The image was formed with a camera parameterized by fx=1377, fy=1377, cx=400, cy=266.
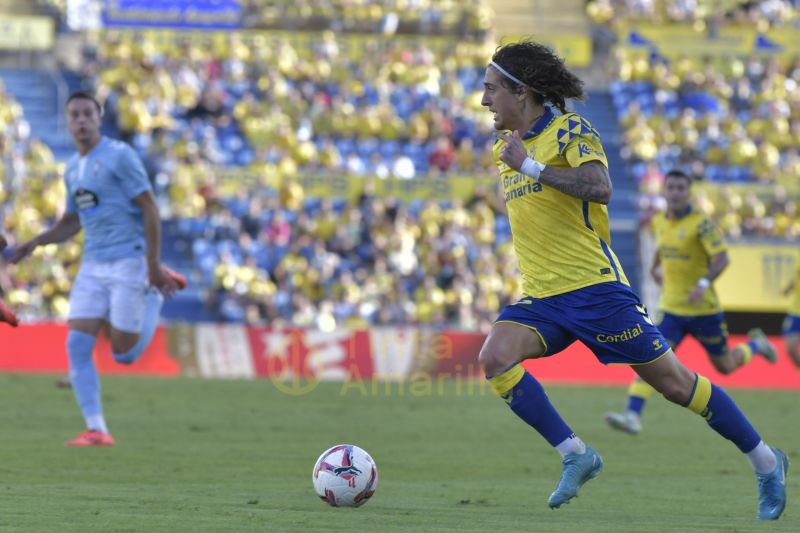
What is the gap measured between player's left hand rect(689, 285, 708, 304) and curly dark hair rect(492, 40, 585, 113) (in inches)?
288

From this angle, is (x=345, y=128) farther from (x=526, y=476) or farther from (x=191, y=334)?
(x=526, y=476)

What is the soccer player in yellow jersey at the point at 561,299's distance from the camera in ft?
25.4

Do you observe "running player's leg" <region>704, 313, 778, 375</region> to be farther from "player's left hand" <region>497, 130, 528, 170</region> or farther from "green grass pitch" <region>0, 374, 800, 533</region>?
"player's left hand" <region>497, 130, 528, 170</region>

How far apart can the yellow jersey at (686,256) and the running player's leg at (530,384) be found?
758 centimetres

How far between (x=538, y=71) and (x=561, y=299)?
1.32 meters

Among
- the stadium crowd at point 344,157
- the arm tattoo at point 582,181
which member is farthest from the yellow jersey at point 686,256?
the stadium crowd at point 344,157

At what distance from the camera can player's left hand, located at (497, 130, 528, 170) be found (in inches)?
297

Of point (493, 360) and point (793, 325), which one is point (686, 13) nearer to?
point (793, 325)

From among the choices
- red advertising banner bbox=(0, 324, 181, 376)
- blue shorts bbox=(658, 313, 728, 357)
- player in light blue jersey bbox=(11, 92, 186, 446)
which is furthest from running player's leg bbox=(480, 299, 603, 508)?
red advertising banner bbox=(0, 324, 181, 376)

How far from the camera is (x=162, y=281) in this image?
36.9 ft

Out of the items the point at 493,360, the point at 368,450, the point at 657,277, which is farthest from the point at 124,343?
the point at 657,277

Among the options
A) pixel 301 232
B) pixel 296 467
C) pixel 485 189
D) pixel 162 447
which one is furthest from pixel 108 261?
pixel 485 189

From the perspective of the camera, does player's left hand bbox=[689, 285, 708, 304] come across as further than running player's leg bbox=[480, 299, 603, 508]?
Yes

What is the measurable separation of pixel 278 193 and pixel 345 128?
11.2 ft
